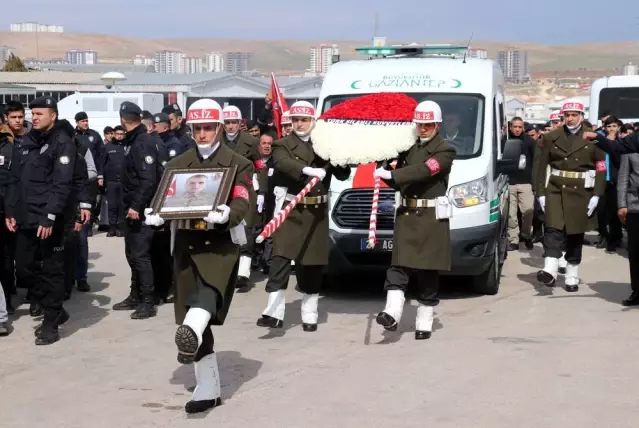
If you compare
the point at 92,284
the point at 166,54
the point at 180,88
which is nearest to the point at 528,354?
the point at 92,284

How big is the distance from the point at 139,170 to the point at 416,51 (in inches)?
179

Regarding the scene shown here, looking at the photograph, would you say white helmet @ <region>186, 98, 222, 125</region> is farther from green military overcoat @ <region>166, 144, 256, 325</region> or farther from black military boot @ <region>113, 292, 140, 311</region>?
black military boot @ <region>113, 292, 140, 311</region>

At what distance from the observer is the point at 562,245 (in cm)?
1253

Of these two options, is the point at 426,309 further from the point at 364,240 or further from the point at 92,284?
the point at 92,284

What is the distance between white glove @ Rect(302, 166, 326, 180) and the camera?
9.91 meters

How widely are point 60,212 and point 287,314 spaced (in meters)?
2.70

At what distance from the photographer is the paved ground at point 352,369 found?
23.3ft

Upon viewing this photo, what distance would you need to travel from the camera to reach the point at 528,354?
8.92m

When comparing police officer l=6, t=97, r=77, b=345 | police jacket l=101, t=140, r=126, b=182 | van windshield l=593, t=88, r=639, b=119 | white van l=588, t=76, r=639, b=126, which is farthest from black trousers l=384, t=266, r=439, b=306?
van windshield l=593, t=88, r=639, b=119

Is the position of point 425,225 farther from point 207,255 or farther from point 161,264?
point 161,264

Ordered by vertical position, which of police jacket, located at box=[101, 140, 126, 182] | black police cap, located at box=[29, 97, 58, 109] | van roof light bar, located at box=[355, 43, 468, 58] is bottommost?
police jacket, located at box=[101, 140, 126, 182]

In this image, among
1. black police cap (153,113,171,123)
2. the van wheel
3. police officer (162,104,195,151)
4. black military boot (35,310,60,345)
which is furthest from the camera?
police officer (162,104,195,151)

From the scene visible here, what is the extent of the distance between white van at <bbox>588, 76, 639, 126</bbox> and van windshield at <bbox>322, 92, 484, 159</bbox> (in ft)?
44.4

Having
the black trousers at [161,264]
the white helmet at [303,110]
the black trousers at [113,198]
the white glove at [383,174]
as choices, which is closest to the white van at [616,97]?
the black trousers at [113,198]
